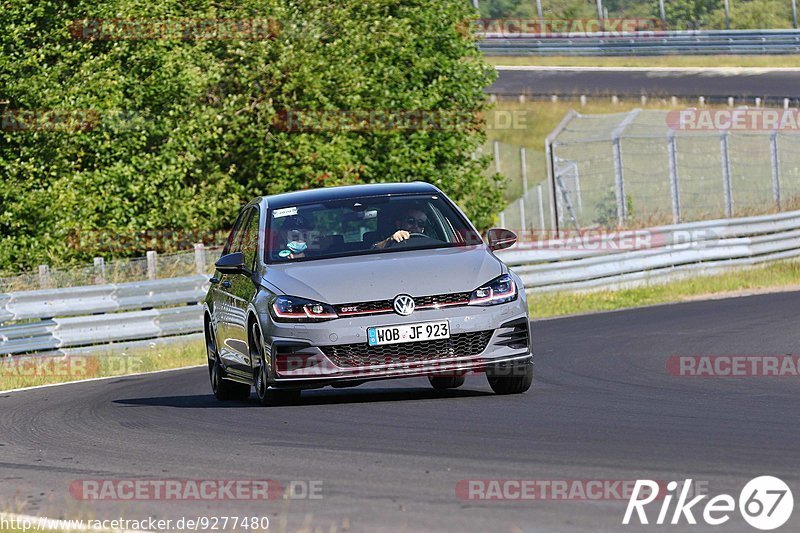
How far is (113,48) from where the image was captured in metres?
27.3

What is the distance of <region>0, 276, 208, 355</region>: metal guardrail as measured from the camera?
18719mm

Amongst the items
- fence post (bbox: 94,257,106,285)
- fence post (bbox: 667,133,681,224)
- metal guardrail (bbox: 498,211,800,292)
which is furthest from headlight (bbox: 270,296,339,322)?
fence post (bbox: 667,133,681,224)

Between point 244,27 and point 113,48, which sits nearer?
point 113,48

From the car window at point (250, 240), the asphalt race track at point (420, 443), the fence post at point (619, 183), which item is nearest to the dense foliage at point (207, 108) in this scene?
the fence post at point (619, 183)

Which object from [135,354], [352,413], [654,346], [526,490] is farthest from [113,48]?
[526,490]

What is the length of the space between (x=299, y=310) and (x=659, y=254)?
16075 mm

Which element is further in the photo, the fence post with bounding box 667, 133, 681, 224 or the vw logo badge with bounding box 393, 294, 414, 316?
the fence post with bounding box 667, 133, 681, 224

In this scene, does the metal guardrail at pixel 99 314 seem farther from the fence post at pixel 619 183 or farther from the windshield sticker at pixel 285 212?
the fence post at pixel 619 183

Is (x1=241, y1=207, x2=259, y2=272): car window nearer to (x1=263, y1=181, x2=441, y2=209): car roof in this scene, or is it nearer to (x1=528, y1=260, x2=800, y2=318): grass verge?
(x1=263, y1=181, x2=441, y2=209): car roof

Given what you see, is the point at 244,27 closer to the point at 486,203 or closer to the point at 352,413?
the point at 486,203

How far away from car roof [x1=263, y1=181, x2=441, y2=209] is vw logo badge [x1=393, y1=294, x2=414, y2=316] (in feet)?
5.38

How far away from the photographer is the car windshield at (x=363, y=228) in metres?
11.3

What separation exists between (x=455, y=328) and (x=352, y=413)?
0.88 m

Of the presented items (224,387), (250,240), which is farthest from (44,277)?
(250,240)
